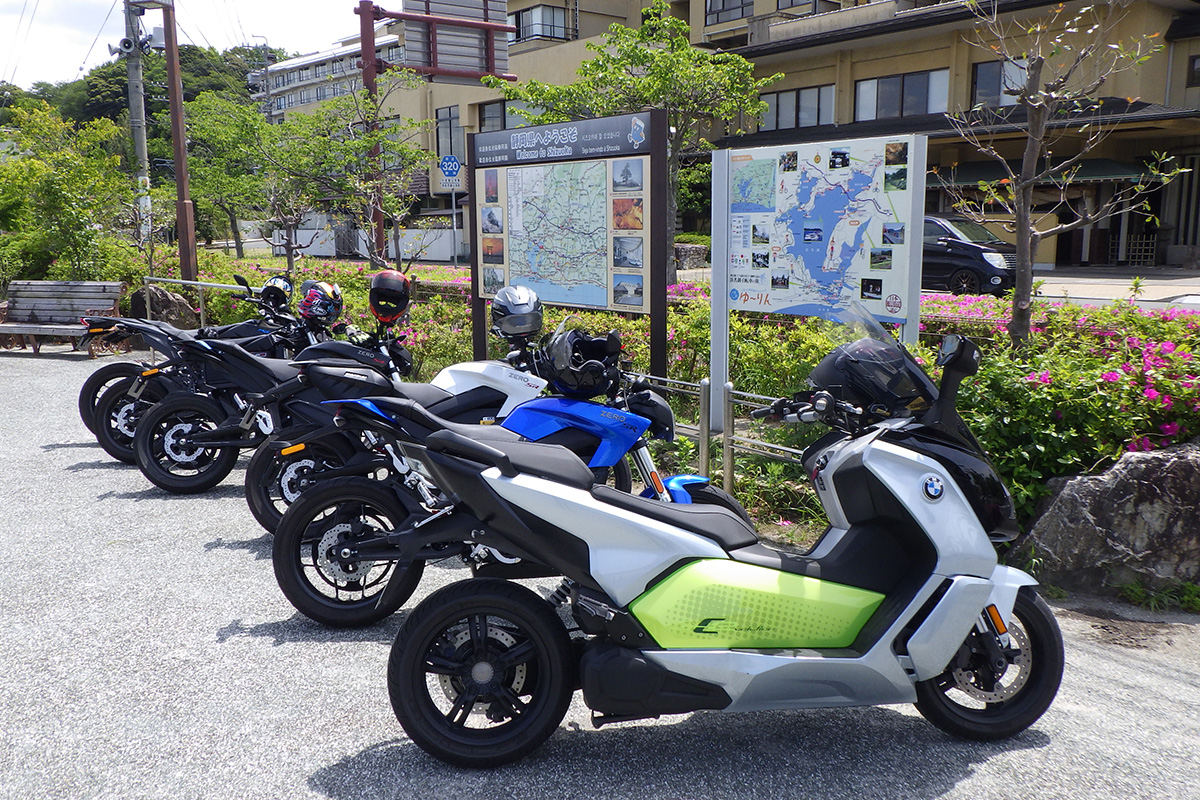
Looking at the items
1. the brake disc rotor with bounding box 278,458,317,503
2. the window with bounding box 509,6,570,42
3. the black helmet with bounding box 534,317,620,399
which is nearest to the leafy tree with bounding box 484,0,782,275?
the window with bounding box 509,6,570,42

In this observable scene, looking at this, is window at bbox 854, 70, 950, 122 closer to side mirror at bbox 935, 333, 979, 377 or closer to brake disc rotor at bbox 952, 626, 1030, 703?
side mirror at bbox 935, 333, 979, 377

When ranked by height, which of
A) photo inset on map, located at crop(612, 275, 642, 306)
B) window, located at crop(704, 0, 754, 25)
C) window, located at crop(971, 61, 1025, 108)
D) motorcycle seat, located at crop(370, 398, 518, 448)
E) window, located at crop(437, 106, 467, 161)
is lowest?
motorcycle seat, located at crop(370, 398, 518, 448)

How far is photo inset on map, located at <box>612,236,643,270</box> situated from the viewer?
696cm

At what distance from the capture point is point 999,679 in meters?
3.30

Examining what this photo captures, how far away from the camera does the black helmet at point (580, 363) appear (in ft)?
13.9

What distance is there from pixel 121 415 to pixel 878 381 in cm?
623

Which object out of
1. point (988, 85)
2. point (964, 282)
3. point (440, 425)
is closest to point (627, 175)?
point (440, 425)

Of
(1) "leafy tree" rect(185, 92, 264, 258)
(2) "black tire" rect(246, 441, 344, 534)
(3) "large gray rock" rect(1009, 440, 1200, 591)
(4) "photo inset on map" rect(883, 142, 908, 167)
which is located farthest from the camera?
(1) "leafy tree" rect(185, 92, 264, 258)

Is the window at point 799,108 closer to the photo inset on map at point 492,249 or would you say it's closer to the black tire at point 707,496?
the photo inset on map at point 492,249

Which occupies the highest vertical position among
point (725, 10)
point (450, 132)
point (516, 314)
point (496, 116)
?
point (725, 10)

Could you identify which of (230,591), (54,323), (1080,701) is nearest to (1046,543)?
(1080,701)

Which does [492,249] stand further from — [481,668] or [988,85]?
[988,85]

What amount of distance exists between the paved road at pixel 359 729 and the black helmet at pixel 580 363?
4.48 ft

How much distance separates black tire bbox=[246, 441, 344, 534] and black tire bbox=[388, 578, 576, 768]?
220 centimetres
